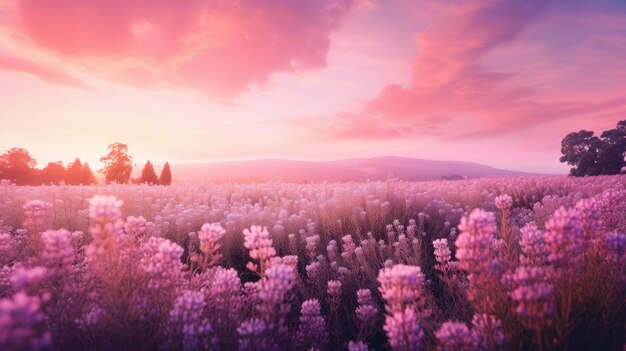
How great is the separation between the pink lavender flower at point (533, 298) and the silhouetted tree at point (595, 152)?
120 feet

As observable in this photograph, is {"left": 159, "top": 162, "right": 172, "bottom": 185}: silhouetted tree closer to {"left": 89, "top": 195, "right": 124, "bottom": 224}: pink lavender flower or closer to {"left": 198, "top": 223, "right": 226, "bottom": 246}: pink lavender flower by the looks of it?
{"left": 198, "top": 223, "right": 226, "bottom": 246}: pink lavender flower

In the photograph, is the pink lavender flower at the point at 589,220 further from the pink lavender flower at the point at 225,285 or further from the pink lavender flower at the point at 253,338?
the pink lavender flower at the point at 225,285

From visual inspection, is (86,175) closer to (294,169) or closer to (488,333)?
(294,169)

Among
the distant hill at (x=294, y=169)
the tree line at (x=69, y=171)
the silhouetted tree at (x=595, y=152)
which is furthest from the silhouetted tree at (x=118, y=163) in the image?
the silhouetted tree at (x=595, y=152)

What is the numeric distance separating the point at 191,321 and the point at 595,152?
3983 centimetres

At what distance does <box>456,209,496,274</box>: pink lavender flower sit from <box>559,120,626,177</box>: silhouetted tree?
36.4 meters

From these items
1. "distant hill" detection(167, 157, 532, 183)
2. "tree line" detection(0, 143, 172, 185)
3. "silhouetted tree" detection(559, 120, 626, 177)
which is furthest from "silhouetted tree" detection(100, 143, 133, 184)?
"silhouetted tree" detection(559, 120, 626, 177)

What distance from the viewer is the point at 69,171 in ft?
163

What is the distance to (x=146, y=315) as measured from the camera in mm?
2156

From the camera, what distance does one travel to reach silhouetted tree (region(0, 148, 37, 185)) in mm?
46234

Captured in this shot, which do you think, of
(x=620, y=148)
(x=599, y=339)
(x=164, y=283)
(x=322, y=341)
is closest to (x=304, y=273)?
(x=322, y=341)

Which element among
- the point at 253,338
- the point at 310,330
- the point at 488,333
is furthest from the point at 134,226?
the point at 488,333

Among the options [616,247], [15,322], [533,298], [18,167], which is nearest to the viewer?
[15,322]

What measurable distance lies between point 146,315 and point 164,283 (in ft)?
0.70
